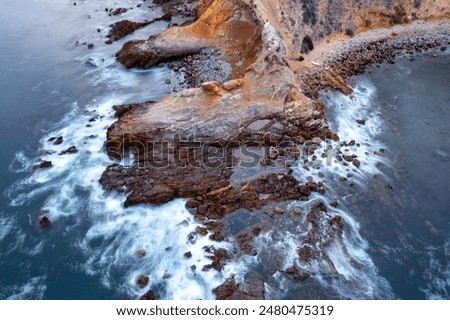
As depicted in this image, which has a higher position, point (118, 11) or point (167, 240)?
point (118, 11)

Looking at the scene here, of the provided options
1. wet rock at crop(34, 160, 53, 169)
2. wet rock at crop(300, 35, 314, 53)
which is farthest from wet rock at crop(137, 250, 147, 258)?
wet rock at crop(300, 35, 314, 53)

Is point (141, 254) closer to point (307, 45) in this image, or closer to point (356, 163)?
point (356, 163)

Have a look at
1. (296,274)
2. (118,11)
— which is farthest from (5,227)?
(118,11)

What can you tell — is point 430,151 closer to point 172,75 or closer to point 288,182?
point 288,182

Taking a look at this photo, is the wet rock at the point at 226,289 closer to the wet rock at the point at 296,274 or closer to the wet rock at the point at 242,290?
the wet rock at the point at 242,290

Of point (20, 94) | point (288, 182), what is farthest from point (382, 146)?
point (20, 94)

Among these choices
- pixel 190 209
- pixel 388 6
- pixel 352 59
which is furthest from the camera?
pixel 388 6

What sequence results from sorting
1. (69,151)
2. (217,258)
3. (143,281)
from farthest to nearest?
(69,151) → (217,258) → (143,281)
